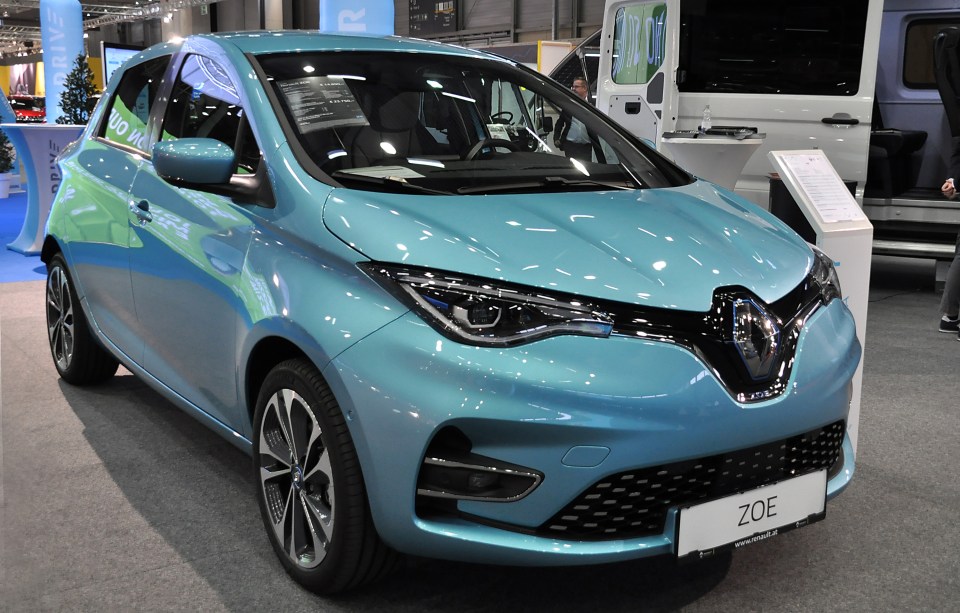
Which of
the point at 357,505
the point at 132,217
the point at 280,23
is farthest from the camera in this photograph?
the point at 280,23

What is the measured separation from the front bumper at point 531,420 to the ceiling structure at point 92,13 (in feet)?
86.7

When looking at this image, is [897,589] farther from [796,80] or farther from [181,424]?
[796,80]

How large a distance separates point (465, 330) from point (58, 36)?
1234 cm

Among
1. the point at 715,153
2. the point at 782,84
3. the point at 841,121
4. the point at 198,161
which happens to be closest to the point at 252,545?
the point at 198,161

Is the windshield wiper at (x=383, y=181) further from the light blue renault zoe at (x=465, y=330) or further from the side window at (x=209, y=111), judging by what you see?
the side window at (x=209, y=111)

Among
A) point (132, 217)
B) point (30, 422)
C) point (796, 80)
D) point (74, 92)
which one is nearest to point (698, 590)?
point (132, 217)

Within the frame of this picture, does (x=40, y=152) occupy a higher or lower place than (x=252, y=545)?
higher

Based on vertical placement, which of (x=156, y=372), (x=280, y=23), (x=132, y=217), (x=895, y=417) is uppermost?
(x=280, y=23)

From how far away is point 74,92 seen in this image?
7641mm

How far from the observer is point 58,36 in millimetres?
12234

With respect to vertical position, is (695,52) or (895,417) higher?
(695,52)

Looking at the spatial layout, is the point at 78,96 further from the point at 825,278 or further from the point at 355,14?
the point at 825,278

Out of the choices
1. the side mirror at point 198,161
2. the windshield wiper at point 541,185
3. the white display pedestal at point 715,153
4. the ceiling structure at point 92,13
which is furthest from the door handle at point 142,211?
the ceiling structure at point 92,13

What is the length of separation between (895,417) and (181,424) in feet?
8.50
